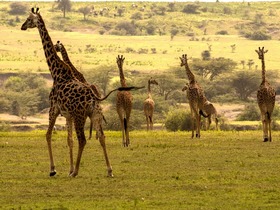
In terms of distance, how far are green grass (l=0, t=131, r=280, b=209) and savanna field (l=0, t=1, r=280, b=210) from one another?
18 millimetres

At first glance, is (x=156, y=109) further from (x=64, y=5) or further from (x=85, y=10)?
(x=64, y=5)

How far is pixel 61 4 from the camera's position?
378 feet

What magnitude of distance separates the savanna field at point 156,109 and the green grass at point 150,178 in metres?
0.02

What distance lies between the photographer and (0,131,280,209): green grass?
1205cm

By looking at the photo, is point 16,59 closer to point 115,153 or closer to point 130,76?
point 130,76

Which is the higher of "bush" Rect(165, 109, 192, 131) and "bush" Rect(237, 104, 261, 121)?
"bush" Rect(165, 109, 192, 131)

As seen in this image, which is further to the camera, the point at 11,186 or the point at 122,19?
the point at 122,19

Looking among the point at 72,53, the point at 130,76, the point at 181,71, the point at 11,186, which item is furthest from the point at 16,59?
the point at 11,186

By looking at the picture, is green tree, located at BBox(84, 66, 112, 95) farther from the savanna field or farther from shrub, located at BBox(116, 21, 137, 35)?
shrub, located at BBox(116, 21, 137, 35)

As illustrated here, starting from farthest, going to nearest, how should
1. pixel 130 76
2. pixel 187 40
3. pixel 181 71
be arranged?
1. pixel 187 40
2. pixel 130 76
3. pixel 181 71

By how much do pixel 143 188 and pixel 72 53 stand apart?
234ft

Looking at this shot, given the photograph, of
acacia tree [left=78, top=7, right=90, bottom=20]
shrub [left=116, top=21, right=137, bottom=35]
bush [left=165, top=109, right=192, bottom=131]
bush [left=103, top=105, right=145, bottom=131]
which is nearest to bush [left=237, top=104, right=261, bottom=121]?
bush [left=103, top=105, right=145, bottom=131]

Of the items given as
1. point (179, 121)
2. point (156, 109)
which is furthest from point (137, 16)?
point (179, 121)

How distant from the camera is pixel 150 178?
14586 millimetres
